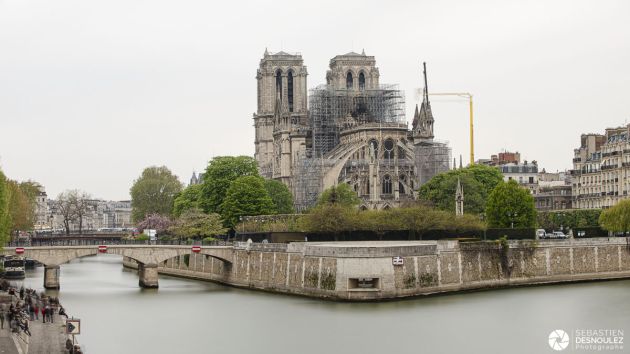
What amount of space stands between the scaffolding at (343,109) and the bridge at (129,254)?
46.9 m

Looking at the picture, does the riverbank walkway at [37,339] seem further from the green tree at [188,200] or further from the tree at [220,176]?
the green tree at [188,200]

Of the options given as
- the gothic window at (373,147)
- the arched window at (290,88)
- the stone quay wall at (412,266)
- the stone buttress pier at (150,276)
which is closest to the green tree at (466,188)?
the gothic window at (373,147)

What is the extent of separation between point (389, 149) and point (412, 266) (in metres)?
53.0

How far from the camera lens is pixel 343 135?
105 m

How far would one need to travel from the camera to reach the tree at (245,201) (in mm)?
75125

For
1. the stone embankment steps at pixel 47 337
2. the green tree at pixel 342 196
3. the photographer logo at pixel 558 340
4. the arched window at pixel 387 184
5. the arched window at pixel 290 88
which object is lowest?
the photographer logo at pixel 558 340

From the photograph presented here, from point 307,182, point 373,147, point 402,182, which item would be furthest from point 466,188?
point 307,182

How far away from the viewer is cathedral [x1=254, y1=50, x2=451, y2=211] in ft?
321

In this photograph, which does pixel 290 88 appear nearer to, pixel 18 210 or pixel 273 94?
pixel 273 94

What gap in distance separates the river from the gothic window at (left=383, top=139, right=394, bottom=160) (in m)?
46.8

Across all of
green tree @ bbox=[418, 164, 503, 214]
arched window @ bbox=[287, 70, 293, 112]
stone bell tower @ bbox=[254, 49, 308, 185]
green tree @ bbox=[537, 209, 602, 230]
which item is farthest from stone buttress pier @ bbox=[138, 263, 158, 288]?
arched window @ bbox=[287, 70, 293, 112]

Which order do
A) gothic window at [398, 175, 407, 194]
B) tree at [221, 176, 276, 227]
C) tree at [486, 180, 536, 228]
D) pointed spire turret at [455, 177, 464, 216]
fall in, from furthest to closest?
gothic window at [398, 175, 407, 194], tree at [221, 176, 276, 227], pointed spire turret at [455, 177, 464, 216], tree at [486, 180, 536, 228]

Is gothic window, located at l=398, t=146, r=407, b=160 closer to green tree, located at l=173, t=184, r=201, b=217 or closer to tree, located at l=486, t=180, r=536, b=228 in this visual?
green tree, located at l=173, t=184, r=201, b=217

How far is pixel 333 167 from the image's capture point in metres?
98.1
